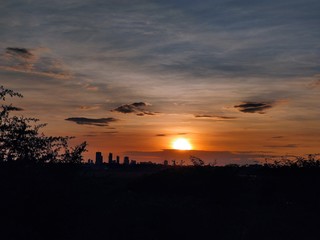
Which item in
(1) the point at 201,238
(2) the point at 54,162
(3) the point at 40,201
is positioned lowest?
(1) the point at 201,238

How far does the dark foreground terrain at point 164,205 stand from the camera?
12.9 metres

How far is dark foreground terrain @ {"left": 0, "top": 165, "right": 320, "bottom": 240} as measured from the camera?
12.9 metres

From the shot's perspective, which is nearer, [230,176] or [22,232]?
[22,232]

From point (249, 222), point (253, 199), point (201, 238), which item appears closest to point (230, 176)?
point (253, 199)

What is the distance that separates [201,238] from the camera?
2331 centimetres

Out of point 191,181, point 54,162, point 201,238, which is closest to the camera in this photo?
point 54,162

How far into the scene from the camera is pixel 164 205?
30.0m

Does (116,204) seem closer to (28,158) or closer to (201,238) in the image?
(201,238)

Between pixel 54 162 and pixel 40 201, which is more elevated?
pixel 54 162

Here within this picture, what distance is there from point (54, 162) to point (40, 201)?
6.58 feet

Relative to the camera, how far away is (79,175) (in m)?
15.5

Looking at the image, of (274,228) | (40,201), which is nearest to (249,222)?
(274,228)

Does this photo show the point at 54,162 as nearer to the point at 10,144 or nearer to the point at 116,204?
the point at 10,144

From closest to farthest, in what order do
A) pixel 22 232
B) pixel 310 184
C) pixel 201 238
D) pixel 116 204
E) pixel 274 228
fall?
pixel 22 232 < pixel 201 238 < pixel 274 228 < pixel 116 204 < pixel 310 184
